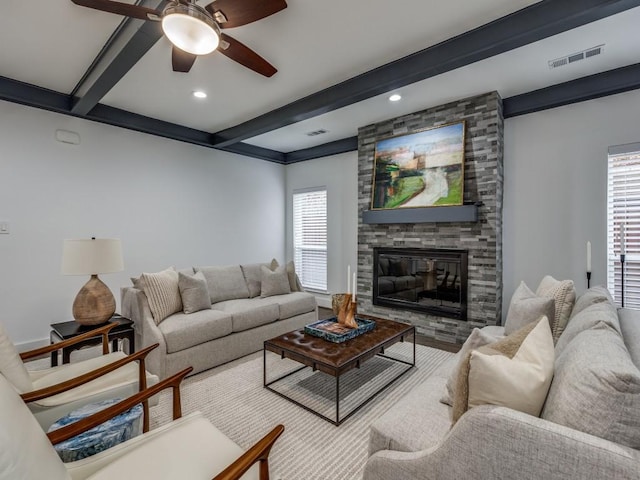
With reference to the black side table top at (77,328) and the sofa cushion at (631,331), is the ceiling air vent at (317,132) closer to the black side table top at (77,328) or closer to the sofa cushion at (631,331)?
the black side table top at (77,328)

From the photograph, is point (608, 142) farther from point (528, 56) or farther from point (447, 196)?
point (447, 196)

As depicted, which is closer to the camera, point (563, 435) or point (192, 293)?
point (563, 435)

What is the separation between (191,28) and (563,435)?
240cm

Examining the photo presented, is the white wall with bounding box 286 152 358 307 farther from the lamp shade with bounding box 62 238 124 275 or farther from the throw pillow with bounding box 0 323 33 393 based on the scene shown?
the throw pillow with bounding box 0 323 33 393

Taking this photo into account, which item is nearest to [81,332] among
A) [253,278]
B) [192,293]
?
[192,293]

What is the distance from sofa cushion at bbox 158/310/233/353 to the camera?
9.19 ft

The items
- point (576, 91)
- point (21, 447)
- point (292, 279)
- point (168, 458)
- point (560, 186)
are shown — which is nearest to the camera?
point (21, 447)

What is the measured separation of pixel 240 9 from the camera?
180 cm

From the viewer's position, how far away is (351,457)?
1877 millimetres

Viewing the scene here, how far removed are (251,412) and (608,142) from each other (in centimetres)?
416

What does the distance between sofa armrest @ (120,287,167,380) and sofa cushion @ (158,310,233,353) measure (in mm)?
65

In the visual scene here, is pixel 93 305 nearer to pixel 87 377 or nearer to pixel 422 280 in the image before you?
pixel 87 377

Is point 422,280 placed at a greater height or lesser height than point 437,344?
greater

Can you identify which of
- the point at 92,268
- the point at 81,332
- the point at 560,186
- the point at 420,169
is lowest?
the point at 81,332
